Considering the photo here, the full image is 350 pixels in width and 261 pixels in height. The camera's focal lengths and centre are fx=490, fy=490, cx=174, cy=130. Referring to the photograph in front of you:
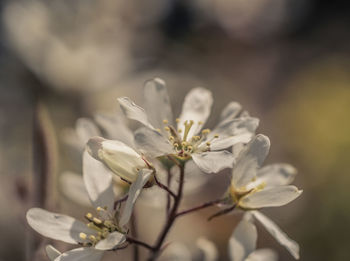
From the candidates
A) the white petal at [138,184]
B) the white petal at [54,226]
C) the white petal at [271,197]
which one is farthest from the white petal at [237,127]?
the white petal at [54,226]

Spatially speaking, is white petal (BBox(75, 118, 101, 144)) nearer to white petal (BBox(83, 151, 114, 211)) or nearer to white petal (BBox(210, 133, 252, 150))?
white petal (BBox(83, 151, 114, 211))

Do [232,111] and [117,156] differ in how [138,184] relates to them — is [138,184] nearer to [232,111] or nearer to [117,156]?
[117,156]

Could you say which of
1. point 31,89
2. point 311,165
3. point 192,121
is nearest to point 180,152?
point 192,121

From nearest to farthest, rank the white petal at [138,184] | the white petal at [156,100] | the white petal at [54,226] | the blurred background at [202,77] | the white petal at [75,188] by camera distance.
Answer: the white petal at [138,184], the white petal at [54,226], the white petal at [156,100], the white petal at [75,188], the blurred background at [202,77]

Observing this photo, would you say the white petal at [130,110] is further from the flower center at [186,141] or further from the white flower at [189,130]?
the flower center at [186,141]

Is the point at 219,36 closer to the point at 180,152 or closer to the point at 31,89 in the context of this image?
the point at 31,89
